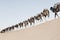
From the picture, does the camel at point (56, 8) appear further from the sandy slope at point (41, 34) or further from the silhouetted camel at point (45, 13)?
the sandy slope at point (41, 34)

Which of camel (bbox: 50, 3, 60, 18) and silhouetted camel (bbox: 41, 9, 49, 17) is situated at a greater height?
camel (bbox: 50, 3, 60, 18)

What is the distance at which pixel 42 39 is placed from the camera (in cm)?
1107

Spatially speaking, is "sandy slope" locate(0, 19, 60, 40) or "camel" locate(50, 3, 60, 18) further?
"camel" locate(50, 3, 60, 18)

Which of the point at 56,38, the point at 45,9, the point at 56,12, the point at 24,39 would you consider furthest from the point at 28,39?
the point at 45,9

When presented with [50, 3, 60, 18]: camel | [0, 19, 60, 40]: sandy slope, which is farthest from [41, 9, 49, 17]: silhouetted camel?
[0, 19, 60, 40]: sandy slope

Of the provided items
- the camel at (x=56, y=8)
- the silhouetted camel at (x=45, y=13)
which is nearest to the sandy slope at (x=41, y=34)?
the camel at (x=56, y=8)

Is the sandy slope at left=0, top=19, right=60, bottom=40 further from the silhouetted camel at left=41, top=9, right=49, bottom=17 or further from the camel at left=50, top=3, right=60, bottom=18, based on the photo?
the silhouetted camel at left=41, top=9, right=49, bottom=17

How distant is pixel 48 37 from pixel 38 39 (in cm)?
64

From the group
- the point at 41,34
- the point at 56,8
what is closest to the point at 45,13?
the point at 56,8

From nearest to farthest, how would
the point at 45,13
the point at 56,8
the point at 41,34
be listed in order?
the point at 41,34
the point at 56,8
the point at 45,13

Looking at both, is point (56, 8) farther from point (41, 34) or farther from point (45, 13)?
point (41, 34)

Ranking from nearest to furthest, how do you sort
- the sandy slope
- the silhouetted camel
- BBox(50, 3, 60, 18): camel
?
the sandy slope
BBox(50, 3, 60, 18): camel
the silhouetted camel

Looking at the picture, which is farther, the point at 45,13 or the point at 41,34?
the point at 45,13

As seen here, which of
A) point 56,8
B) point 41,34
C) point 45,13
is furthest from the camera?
point 45,13
